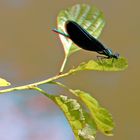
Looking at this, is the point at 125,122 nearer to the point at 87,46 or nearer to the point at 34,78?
the point at 34,78

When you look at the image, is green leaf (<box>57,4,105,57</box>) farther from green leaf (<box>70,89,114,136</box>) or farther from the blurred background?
the blurred background

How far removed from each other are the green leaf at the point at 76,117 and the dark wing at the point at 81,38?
8 centimetres

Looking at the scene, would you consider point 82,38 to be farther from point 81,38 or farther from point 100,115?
point 100,115

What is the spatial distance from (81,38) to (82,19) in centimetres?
12

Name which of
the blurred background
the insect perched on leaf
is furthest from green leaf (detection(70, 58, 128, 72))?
the blurred background

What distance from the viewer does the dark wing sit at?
439 millimetres

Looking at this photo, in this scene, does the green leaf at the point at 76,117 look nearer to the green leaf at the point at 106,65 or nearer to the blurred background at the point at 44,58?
the green leaf at the point at 106,65

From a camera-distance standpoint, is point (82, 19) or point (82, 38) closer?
point (82, 38)

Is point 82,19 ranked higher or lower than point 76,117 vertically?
higher

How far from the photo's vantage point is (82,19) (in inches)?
21.7

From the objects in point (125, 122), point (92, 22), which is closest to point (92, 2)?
point (125, 122)

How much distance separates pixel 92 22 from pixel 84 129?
0.51 feet

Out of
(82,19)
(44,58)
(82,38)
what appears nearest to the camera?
(82,38)

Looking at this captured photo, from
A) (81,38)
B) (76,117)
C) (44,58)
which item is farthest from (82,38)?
(44,58)
